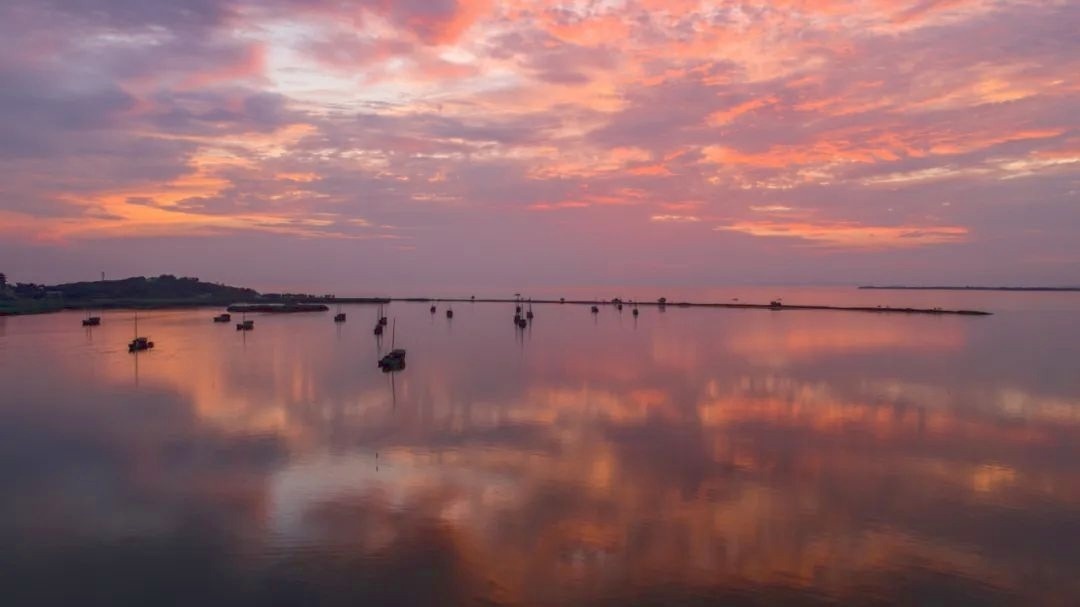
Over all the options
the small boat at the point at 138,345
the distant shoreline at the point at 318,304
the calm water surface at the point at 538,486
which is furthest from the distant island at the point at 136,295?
the calm water surface at the point at 538,486

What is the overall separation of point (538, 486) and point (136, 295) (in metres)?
164

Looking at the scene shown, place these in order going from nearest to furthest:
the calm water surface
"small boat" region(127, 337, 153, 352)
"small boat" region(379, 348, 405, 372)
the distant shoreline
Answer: the calm water surface
"small boat" region(379, 348, 405, 372)
"small boat" region(127, 337, 153, 352)
the distant shoreline

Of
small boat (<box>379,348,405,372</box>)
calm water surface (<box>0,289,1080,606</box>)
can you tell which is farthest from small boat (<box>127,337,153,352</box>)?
small boat (<box>379,348,405,372</box>)

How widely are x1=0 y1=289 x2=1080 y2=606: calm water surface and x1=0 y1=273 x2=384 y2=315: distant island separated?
335 feet

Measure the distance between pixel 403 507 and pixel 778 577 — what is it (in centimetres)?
1025

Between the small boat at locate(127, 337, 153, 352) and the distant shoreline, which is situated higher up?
the distant shoreline

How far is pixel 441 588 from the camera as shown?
14.9m

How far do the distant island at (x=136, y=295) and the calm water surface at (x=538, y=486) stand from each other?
102 metres

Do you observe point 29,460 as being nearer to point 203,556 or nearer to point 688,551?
point 203,556

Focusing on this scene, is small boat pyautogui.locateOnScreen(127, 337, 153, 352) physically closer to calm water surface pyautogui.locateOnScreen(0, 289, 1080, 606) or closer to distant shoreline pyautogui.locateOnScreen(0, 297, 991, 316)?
calm water surface pyautogui.locateOnScreen(0, 289, 1080, 606)

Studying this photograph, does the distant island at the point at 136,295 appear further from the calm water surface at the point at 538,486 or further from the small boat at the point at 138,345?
the calm water surface at the point at 538,486

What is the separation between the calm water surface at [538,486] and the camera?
1536 cm

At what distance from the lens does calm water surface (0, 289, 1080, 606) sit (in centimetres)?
1536

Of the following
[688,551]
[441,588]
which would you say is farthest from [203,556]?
[688,551]
